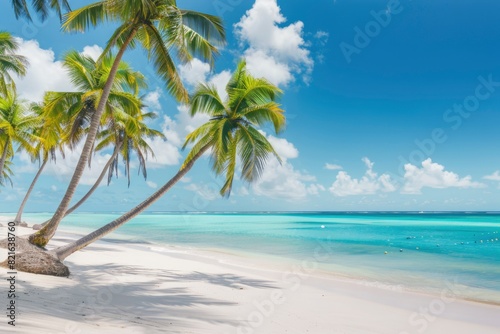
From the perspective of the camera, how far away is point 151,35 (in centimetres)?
920

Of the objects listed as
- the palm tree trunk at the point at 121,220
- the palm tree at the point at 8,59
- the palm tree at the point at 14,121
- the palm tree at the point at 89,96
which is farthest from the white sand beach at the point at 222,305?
the palm tree at the point at 14,121

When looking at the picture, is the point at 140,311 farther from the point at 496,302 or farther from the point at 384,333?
the point at 496,302

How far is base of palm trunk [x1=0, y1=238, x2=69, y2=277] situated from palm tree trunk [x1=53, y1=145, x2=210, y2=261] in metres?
0.31

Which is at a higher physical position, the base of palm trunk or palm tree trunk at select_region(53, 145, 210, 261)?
palm tree trunk at select_region(53, 145, 210, 261)

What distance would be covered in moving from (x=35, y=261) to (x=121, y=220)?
210 centimetres

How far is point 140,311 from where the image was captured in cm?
619

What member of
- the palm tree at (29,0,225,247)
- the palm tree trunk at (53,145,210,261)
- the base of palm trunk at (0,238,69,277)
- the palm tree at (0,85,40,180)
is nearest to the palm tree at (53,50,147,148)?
the palm tree at (29,0,225,247)

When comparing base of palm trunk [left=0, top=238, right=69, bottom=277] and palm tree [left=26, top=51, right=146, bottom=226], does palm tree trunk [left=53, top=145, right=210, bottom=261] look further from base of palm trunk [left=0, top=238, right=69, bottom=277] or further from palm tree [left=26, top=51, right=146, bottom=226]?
palm tree [left=26, top=51, right=146, bottom=226]

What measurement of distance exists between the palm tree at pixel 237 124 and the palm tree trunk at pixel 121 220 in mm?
81

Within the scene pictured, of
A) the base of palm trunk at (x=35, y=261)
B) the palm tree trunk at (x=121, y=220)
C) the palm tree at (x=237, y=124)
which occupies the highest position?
the palm tree at (x=237, y=124)

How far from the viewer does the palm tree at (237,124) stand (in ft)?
36.0

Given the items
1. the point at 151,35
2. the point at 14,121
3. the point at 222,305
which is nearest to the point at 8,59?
the point at 14,121

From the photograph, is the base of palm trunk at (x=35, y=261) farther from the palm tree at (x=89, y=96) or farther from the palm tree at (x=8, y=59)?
the palm tree at (x=8, y=59)

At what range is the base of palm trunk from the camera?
26.1 feet
